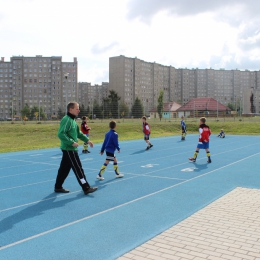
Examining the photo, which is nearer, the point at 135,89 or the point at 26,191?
the point at 26,191

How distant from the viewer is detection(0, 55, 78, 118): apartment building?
11700 cm

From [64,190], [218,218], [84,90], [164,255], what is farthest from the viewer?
[84,90]

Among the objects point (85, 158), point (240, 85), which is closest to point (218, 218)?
point (85, 158)

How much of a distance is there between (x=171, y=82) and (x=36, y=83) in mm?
55810

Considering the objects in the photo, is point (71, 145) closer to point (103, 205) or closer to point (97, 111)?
point (103, 205)

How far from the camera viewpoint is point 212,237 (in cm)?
473

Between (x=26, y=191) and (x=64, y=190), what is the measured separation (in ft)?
3.26

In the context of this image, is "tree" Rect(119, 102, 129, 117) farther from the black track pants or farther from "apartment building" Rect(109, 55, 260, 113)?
"apartment building" Rect(109, 55, 260, 113)

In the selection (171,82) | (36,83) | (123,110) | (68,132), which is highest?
(171,82)

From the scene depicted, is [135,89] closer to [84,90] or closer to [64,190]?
[84,90]

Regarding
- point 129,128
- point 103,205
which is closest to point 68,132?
point 103,205

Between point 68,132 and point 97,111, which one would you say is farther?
point 97,111

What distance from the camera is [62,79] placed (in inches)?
4678

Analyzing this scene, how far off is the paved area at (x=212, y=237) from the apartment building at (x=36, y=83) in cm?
11236
